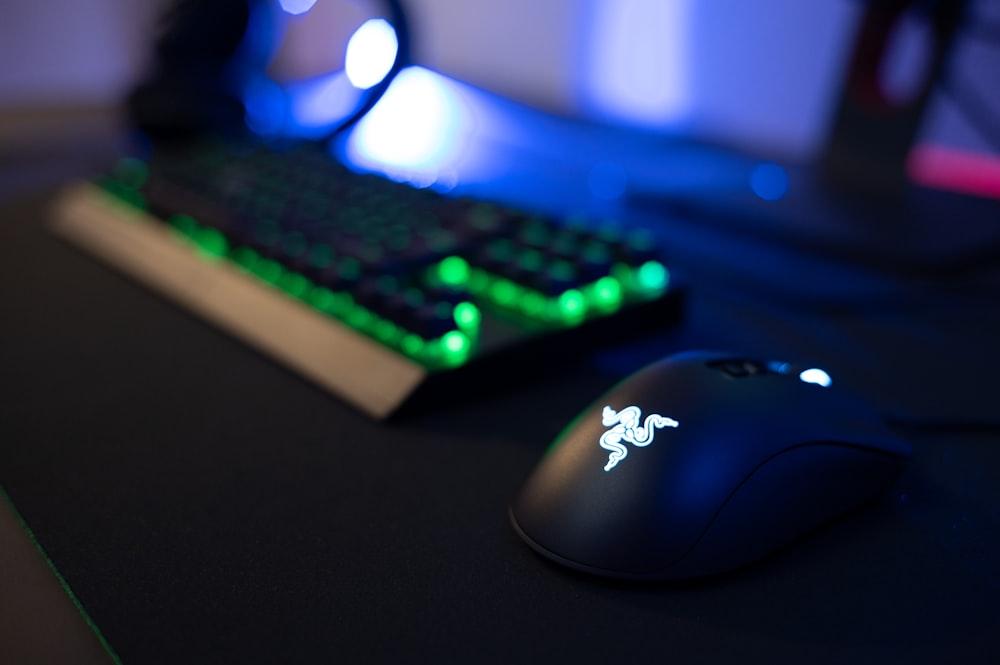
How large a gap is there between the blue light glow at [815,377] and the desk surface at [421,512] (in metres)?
0.05

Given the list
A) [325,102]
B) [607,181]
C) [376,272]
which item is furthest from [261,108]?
[376,272]

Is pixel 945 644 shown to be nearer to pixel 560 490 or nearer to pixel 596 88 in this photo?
pixel 560 490

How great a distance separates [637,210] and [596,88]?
451mm

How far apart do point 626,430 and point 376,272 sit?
0.23 metres

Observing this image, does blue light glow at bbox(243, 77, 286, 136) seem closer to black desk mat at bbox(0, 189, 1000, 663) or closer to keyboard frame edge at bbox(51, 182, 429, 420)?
keyboard frame edge at bbox(51, 182, 429, 420)

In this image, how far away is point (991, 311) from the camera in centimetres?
55

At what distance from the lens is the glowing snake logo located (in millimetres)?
317

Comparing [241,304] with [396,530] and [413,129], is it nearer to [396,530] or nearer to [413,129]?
[396,530]

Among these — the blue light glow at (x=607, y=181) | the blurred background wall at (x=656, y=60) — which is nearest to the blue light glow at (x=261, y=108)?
the blurred background wall at (x=656, y=60)

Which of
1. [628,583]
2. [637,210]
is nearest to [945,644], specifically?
[628,583]

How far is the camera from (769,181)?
30.8 inches

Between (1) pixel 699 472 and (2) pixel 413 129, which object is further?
(2) pixel 413 129

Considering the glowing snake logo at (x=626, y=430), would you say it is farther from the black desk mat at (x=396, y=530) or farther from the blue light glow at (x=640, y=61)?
the blue light glow at (x=640, y=61)

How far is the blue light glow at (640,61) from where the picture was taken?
1.06m
